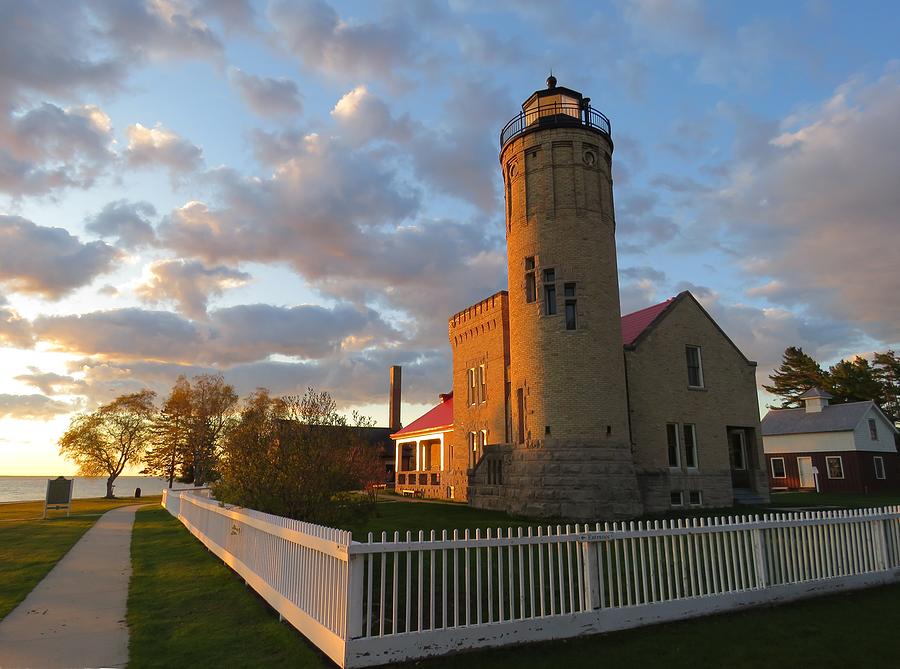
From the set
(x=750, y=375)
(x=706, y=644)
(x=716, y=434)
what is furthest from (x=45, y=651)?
(x=750, y=375)

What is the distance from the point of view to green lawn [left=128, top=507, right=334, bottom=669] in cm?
623

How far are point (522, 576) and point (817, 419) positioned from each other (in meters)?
42.8

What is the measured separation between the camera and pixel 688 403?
85.2ft

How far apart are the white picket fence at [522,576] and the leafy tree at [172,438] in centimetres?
4096

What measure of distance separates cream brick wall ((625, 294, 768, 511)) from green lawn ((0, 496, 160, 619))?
19.6 meters

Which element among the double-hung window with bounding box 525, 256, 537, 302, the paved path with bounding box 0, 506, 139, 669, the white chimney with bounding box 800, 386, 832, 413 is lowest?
the paved path with bounding box 0, 506, 139, 669

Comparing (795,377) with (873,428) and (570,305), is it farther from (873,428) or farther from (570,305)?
(570,305)

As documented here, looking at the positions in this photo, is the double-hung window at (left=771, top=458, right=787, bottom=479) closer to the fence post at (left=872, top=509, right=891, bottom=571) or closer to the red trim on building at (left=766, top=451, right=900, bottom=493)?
the red trim on building at (left=766, top=451, right=900, bottom=493)

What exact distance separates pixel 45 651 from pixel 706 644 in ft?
24.7

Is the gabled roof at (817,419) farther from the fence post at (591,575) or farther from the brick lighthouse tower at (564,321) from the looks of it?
the fence post at (591,575)

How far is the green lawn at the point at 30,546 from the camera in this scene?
32.7ft

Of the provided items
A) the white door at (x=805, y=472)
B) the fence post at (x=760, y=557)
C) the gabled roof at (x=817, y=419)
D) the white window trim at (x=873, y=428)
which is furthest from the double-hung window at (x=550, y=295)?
the white window trim at (x=873, y=428)

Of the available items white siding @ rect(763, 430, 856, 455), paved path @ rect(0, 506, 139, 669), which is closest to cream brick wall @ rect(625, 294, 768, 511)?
white siding @ rect(763, 430, 856, 455)

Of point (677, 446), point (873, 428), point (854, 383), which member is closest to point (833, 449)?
point (873, 428)
